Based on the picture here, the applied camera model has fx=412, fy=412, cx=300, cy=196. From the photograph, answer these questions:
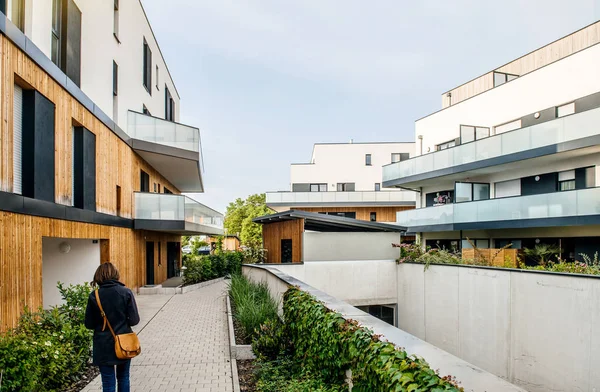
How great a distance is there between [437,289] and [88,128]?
37.5ft

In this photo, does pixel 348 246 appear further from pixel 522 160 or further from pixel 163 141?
pixel 163 141

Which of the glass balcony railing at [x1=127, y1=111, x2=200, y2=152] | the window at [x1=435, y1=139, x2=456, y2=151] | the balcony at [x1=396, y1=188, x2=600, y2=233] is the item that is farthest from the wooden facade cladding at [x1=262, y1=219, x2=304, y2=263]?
→ the window at [x1=435, y1=139, x2=456, y2=151]

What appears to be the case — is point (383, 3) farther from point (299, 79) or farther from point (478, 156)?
point (299, 79)

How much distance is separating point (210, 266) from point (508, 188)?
15.3 m

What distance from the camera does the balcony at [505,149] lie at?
14.7 metres

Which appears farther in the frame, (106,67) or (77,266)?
(106,67)

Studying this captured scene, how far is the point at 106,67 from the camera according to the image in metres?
14.1

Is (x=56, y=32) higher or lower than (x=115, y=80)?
lower

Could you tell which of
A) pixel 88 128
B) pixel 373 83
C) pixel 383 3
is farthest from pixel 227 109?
pixel 88 128

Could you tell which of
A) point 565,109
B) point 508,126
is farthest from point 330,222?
point 565,109

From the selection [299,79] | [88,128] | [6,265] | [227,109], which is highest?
[299,79]

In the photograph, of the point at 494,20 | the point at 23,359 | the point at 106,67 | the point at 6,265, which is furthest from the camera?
the point at 494,20

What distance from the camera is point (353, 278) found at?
14.6 metres

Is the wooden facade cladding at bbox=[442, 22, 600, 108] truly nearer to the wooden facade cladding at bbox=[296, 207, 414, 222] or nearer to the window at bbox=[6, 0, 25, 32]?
the wooden facade cladding at bbox=[296, 207, 414, 222]
